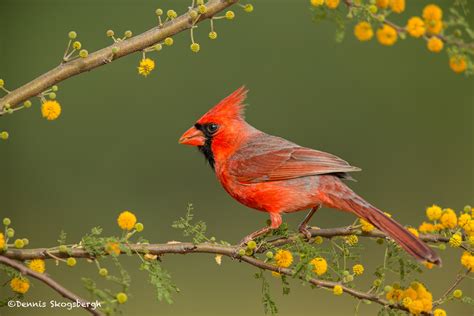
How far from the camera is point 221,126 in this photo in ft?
9.35

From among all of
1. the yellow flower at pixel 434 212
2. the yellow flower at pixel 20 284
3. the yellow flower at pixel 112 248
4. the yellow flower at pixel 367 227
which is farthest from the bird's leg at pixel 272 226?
the yellow flower at pixel 20 284

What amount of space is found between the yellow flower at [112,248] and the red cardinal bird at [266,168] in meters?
0.69

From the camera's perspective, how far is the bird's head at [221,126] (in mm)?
2793

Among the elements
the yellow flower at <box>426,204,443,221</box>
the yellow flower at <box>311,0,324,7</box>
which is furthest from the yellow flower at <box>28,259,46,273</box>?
the yellow flower at <box>426,204,443,221</box>

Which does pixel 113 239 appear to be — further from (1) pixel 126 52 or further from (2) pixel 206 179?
(2) pixel 206 179

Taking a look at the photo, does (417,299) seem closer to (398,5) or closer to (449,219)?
(449,219)

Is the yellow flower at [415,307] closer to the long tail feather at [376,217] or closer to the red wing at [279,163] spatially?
the long tail feather at [376,217]

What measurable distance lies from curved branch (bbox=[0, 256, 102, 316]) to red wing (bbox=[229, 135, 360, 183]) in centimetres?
112

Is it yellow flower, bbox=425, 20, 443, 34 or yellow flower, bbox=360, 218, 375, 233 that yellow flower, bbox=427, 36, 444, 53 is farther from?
yellow flower, bbox=360, 218, 375, 233

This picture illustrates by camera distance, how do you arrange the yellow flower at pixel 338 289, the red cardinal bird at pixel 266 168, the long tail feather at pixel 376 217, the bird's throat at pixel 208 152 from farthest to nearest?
the bird's throat at pixel 208 152 < the red cardinal bird at pixel 266 168 < the long tail feather at pixel 376 217 < the yellow flower at pixel 338 289

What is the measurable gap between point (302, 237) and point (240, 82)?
3.77m

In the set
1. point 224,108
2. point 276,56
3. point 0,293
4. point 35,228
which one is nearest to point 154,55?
point 276,56

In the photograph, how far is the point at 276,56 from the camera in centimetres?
640

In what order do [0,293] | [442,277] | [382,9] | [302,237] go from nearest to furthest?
[382,9] → [302,237] → [0,293] → [442,277]
